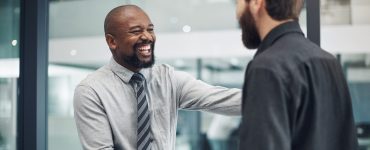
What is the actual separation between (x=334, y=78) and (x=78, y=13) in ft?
5.43

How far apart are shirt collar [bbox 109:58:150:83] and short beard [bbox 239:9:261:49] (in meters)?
0.65

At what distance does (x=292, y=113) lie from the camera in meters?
0.79

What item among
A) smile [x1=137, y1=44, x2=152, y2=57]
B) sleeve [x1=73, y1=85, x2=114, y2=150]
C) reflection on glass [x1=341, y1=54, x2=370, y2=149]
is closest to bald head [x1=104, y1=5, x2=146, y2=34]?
smile [x1=137, y1=44, x2=152, y2=57]

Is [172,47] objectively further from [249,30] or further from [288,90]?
[288,90]

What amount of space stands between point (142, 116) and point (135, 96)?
0.08m

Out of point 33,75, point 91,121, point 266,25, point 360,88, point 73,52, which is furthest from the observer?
point 73,52

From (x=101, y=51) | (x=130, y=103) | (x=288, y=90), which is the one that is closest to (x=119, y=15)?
(x=130, y=103)

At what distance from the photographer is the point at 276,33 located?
2.83 feet

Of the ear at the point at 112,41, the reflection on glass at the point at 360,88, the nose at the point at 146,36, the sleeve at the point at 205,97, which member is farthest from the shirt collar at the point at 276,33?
the reflection on glass at the point at 360,88

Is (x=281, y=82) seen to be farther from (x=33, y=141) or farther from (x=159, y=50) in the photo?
(x=33, y=141)

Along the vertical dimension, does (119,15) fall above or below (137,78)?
above

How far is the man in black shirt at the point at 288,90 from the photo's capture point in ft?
2.52

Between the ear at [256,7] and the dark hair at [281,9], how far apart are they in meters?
0.02

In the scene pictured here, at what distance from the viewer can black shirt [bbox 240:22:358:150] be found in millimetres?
766
